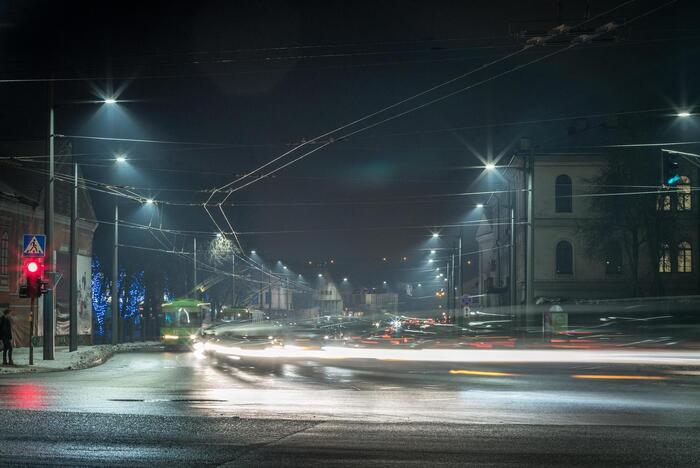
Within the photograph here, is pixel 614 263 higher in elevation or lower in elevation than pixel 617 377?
higher

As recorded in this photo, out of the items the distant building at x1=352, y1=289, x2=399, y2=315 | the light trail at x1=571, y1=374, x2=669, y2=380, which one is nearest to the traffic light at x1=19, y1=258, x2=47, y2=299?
the light trail at x1=571, y1=374, x2=669, y2=380

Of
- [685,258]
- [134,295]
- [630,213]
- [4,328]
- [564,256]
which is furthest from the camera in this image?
[134,295]

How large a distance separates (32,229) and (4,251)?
3.01m

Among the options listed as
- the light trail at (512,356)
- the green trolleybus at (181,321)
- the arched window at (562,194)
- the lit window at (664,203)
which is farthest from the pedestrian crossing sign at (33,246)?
the arched window at (562,194)

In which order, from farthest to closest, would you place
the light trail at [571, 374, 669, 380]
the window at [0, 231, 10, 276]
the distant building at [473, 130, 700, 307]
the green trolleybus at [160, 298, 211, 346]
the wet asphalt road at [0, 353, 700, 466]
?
the distant building at [473, 130, 700, 307] < the green trolleybus at [160, 298, 211, 346] < the window at [0, 231, 10, 276] < the light trail at [571, 374, 669, 380] < the wet asphalt road at [0, 353, 700, 466]

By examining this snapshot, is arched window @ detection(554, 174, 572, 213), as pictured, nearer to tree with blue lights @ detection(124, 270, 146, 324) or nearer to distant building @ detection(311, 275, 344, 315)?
tree with blue lights @ detection(124, 270, 146, 324)

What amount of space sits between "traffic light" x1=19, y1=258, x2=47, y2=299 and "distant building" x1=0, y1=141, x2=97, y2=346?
10.2 metres

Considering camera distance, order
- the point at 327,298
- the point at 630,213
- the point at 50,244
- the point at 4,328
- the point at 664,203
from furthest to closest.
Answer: the point at 327,298, the point at 664,203, the point at 630,213, the point at 50,244, the point at 4,328

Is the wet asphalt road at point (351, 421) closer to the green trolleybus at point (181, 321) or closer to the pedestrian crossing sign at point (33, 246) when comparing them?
Answer: the pedestrian crossing sign at point (33, 246)

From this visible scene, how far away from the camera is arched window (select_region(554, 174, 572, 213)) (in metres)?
57.6

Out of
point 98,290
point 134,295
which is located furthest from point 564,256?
point 98,290

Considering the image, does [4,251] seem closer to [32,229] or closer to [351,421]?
[32,229]

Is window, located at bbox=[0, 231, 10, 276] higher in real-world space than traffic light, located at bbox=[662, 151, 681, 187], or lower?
lower

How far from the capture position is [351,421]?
1177 cm
